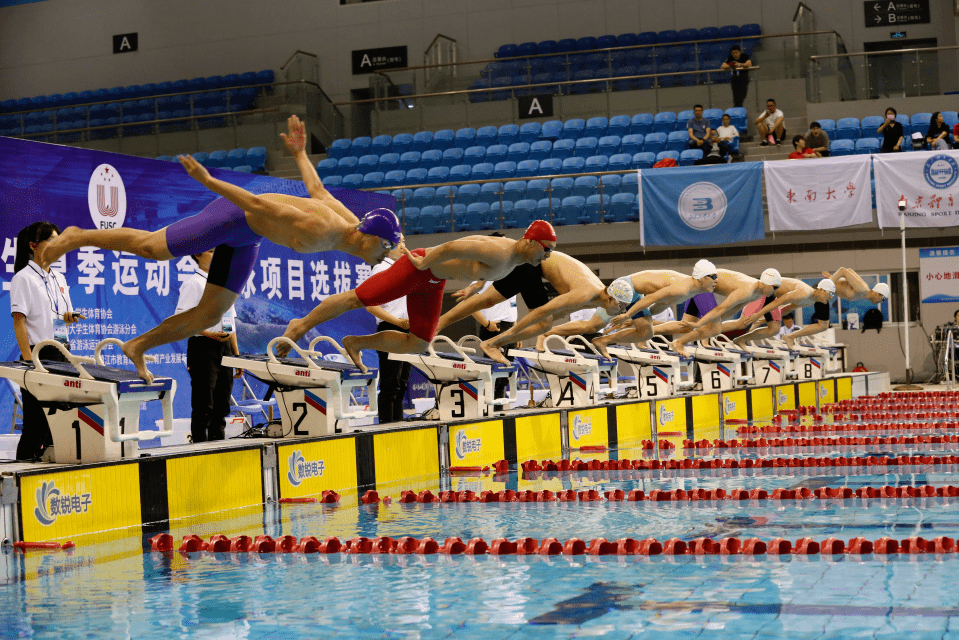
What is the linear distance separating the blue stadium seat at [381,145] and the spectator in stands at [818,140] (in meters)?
7.24

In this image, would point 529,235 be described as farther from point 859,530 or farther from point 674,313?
point 674,313

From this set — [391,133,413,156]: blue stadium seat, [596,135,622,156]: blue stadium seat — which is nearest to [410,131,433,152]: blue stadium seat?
[391,133,413,156]: blue stadium seat

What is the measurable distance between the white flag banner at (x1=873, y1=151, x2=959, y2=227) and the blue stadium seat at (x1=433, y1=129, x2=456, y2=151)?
731cm

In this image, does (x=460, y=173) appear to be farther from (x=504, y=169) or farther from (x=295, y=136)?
(x=295, y=136)

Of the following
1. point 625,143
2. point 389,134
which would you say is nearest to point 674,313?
point 625,143

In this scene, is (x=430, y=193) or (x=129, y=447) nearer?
(x=129, y=447)

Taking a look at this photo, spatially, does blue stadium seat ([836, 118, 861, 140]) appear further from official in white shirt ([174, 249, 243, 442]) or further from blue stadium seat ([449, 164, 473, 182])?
official in white shirt ([174, 249, 243, 442])

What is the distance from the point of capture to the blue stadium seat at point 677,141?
17.2 metres

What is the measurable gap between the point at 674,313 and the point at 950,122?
530 cm

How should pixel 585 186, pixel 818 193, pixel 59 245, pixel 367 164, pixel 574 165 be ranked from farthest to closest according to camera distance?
pixel 367 164 → pixel 574 165 → pixel 585 186 → pixel 818 193 → pixel 59 245

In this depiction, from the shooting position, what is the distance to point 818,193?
49.4ft

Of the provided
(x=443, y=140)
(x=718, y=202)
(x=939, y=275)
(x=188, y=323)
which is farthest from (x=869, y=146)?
(x=188, y=323)

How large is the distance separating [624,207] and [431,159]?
157 inches

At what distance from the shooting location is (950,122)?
1620 centimetres
